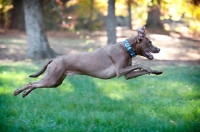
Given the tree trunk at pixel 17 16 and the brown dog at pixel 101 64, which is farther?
the tree trunk at pixel 17 16

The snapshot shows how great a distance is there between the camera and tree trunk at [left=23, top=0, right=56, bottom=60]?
1584 centimetres

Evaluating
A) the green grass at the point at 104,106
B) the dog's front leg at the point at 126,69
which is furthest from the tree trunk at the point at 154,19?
the dog's front leg at the point at 126,69

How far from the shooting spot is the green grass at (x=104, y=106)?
598 cm

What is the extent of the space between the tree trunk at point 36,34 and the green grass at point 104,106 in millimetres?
5596

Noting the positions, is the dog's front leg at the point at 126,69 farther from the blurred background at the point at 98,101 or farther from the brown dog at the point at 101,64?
the blurred background at the point at 98,101

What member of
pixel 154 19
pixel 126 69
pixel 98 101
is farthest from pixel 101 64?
pixel 154 19

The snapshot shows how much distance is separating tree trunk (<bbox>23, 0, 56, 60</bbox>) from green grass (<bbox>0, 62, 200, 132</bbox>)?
560 cm

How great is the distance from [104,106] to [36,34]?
9.40m

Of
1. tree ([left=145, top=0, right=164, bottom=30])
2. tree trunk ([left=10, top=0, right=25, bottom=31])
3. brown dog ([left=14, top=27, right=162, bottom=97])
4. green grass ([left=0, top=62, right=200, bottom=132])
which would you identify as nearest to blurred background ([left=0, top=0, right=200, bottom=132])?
green grass ([left=0, top=62, right=200, bottom=132])

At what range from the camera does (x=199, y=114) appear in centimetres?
668

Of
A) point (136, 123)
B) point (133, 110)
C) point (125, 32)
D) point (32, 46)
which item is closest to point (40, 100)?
point (133, 110)

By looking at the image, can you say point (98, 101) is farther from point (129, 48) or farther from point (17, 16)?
point (17, 16)

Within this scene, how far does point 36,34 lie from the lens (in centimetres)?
1609

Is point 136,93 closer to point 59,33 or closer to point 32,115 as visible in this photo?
point 32,115
